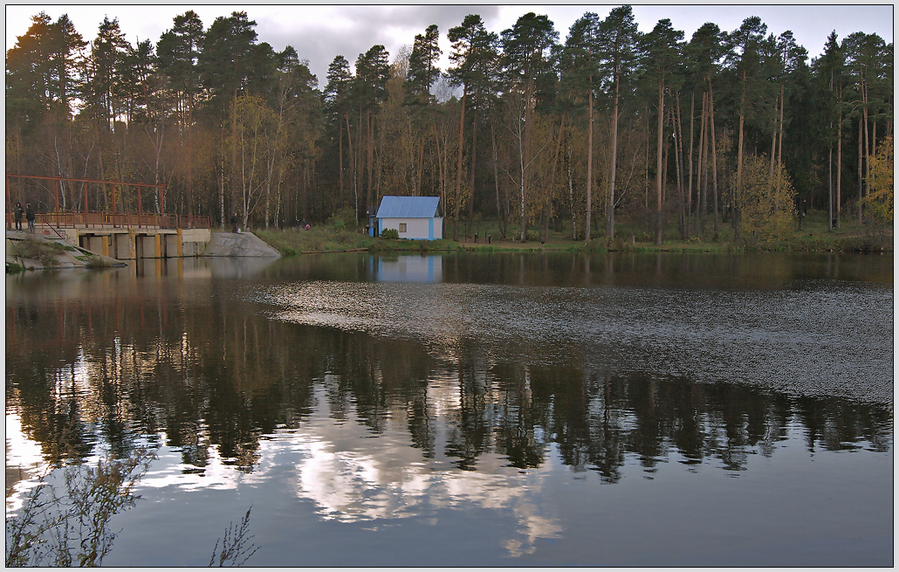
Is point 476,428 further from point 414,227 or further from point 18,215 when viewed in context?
point 414,227

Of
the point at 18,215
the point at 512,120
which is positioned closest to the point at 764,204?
the point at 512,120

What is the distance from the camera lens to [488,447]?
7996 mm

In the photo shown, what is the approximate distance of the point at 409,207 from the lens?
195 ft

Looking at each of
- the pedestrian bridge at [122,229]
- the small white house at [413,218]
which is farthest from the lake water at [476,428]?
the small white house at [413,218]

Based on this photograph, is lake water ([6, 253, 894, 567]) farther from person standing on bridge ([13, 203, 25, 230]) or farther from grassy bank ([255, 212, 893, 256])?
grassy bank ([255, 212, 893, 256])

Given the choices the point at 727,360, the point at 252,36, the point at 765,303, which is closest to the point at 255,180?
the point at 252,36

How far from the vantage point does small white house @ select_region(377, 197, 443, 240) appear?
58.8 m

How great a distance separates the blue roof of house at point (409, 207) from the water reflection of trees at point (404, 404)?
44.5 meters

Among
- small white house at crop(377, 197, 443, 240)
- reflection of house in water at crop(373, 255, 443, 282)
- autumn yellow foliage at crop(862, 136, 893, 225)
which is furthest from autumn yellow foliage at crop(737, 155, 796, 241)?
reflection of house in water at crop(373, 255, 443, 282)

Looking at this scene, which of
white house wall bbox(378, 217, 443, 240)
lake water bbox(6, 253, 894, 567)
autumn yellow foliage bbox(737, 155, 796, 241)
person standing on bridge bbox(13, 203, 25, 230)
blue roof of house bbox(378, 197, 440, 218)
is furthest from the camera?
white house wall bbox(378, 217, 443, 240)

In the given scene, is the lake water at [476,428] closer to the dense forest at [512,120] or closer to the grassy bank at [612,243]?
the grassy bank at [612,243]

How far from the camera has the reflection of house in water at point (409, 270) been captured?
30.5 meters

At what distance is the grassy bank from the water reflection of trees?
118ft

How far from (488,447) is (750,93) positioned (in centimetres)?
5225
